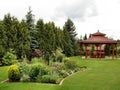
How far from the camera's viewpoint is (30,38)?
28828 mm

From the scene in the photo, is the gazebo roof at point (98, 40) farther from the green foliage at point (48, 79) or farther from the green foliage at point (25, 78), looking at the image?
the green foliage at point (25, 78)

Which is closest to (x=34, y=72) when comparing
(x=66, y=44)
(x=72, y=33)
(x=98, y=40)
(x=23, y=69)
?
(x=23, y=69)

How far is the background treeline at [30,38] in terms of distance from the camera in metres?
25.5

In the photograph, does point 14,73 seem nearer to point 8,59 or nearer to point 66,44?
point 8,59

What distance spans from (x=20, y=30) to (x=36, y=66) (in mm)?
12219

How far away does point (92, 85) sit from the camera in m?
14.0

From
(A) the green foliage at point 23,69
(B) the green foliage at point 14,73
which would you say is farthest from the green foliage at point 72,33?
(B) the green foliage at point 14,73

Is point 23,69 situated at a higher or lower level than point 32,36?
lower

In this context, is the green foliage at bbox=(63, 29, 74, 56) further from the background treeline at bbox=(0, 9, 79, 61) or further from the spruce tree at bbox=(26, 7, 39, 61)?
the spruce tree at bbox=(26, 7, 39, 61)

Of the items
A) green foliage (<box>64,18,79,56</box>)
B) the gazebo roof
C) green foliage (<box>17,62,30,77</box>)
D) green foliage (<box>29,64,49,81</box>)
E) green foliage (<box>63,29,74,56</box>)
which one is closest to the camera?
green foliage (<box>29,64,49,81</box>)

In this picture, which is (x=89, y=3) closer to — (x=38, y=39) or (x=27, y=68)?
(x=27, y=68)

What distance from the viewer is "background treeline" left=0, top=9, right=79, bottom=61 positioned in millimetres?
25500

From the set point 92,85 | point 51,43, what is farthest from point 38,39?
point 92,85

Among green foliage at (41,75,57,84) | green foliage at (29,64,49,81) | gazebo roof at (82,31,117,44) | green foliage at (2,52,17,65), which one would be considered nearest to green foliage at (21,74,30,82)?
green foliage at (29,64,49,81)
